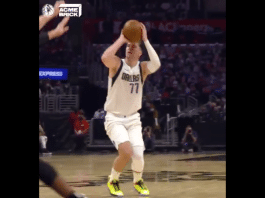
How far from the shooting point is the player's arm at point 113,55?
315 inches

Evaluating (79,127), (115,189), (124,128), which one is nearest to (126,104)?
(124,128)

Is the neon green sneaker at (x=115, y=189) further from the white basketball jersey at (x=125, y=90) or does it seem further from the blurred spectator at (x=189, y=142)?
the blurred spectator at (x=189, y=142)

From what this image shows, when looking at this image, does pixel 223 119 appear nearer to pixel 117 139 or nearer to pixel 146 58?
pixel 146 58

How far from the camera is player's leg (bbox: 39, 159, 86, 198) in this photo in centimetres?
595

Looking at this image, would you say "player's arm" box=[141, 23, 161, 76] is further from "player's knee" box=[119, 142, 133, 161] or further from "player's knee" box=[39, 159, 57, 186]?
"player's knee" box=[39, 159, 57, 186]

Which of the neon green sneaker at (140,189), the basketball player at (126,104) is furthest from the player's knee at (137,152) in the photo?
the neon green sneaker at (140,189)

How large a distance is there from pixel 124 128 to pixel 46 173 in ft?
9.02

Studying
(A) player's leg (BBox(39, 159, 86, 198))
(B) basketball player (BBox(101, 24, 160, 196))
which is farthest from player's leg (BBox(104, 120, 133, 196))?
(A) player's leg (BBox(39, 159, 86, 198))

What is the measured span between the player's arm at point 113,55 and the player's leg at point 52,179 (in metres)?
2.50

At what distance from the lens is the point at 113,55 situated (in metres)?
8.20

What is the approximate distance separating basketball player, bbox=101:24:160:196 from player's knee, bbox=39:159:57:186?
2407 mm

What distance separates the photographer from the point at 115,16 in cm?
2956
